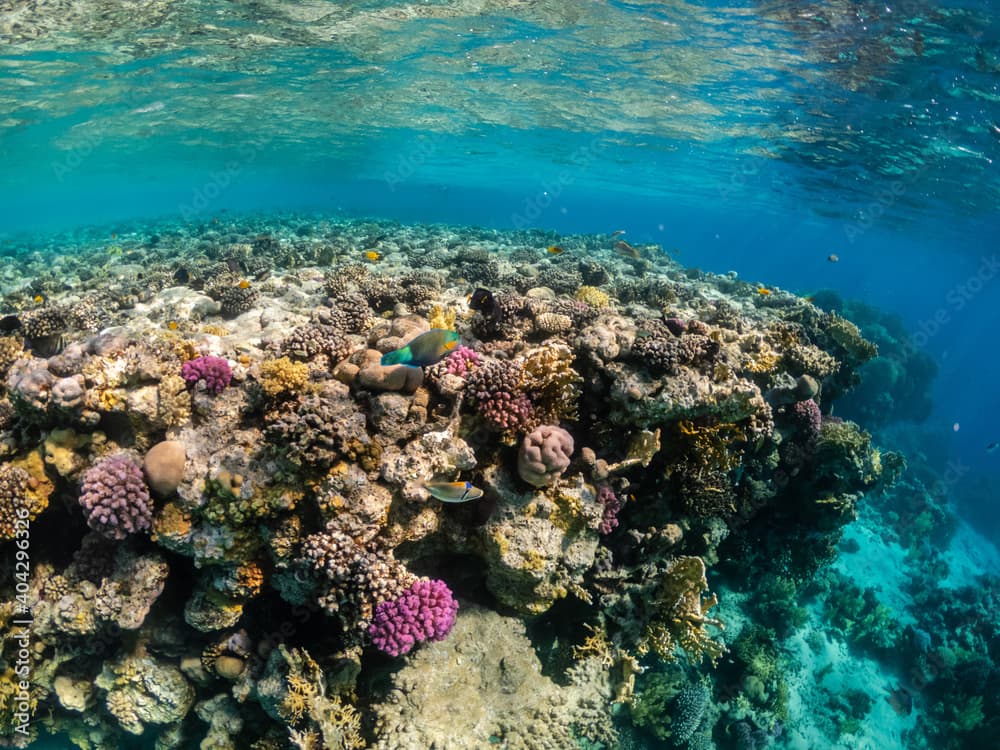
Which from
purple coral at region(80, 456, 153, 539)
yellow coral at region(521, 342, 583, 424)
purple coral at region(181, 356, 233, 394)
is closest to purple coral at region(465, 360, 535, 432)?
yellow coral at region(521, 342, 583, 424)

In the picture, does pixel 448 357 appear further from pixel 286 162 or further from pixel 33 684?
pixel 286 162

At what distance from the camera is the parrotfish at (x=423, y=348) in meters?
3.95

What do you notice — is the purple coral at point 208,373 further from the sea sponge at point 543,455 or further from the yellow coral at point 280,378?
the sea sponge at point 543,455

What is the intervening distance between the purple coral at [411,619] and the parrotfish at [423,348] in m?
2.40

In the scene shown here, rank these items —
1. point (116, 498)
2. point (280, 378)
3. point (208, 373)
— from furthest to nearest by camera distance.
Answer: point (208, 373), point (280, 378), point (116, 498)

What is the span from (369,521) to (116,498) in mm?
2360

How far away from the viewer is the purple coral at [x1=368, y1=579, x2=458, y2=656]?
4727 millimetres

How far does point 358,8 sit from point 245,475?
19.4 metres

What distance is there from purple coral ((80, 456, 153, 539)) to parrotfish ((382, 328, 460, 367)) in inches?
116

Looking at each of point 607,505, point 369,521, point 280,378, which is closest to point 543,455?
point 607,505

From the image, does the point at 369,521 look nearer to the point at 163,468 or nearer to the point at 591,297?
the point at 163,468

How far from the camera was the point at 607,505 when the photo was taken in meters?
5.99

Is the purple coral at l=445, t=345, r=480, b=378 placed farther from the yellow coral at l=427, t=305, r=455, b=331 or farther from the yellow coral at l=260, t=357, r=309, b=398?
the yellow coral at l=260, t=357, r=309, b=398

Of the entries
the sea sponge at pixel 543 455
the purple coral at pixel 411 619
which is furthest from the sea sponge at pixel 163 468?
the sea sponge at pixel 543 455
